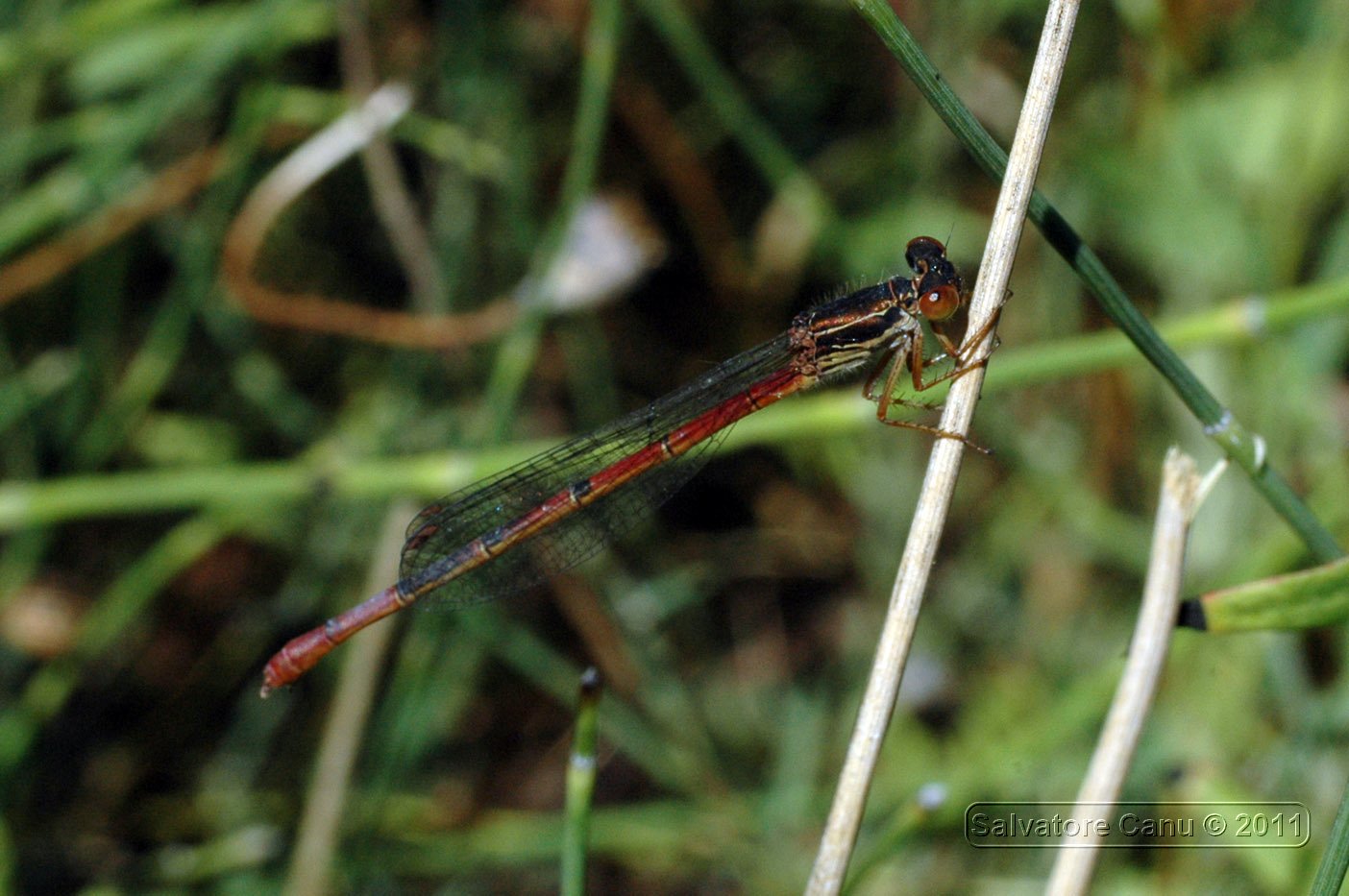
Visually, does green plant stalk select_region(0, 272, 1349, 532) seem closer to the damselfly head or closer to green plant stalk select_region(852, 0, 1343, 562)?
the damselfly head

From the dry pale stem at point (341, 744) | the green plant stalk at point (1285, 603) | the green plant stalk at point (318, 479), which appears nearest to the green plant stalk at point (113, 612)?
the green plant stalk at point (318, 479)

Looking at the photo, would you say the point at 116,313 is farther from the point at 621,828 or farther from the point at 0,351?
the point at 621,828

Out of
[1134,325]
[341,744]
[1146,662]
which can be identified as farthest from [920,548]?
[341,744]

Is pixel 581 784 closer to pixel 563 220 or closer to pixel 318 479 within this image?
pixel 318 479

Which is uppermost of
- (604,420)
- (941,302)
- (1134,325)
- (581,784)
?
(604,420)

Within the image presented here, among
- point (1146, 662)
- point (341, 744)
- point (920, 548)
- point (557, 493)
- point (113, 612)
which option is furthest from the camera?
point (113, 612)

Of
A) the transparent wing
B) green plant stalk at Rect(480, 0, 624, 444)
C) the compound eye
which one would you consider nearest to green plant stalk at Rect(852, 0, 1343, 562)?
the compound eye

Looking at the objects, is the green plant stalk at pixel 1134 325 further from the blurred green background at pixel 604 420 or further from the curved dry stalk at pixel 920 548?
the blurred green background at pixel 604 420
